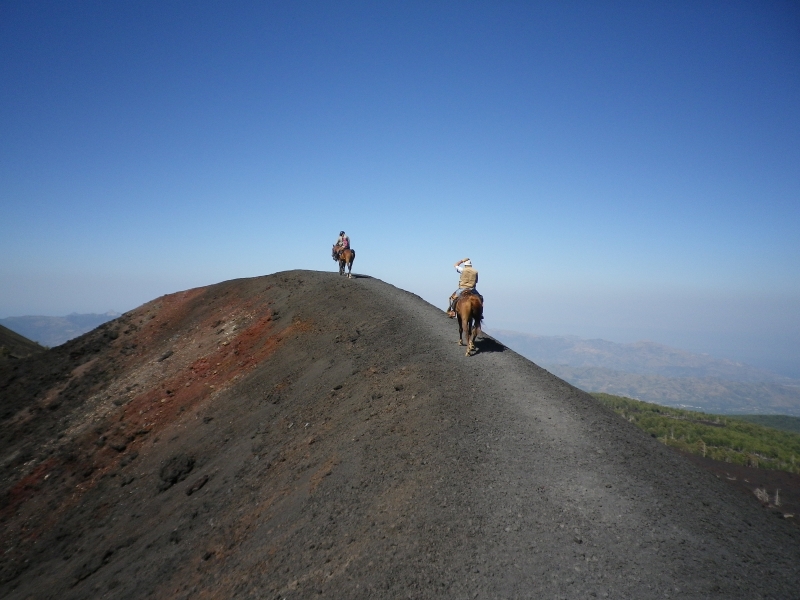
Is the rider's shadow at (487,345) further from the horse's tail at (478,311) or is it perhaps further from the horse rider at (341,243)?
the horse rider at (341,243)

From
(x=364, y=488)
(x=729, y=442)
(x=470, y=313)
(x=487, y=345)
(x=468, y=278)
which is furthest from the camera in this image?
(x=729, y=442)

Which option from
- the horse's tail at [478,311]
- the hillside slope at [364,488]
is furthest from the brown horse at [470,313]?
the hillside slope at [364,488]

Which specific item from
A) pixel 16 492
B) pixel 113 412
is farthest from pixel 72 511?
pixel 113 412

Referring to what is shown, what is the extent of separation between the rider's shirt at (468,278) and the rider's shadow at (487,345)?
1.94 metres

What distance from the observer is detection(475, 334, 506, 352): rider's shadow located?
13.3 meters

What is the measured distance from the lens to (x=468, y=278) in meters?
12.9

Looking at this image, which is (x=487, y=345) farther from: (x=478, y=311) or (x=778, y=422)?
(x=778, y=422)

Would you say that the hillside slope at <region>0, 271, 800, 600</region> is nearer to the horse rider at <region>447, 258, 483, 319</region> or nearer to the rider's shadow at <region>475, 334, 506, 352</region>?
the rider's shadow at <region>475, 334, 506, 352</region>

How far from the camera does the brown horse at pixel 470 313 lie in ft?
40.1

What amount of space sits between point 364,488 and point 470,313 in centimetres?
597

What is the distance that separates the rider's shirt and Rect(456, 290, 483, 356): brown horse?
38 centimetres

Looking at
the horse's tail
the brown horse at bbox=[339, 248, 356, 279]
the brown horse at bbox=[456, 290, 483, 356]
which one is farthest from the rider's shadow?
the brown horse at bbox=[339, 248, 356, 279]

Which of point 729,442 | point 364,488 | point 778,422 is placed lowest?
point 778,422

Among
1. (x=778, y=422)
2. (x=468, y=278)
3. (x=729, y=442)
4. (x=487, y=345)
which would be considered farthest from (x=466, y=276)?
(x=778, y=422)
